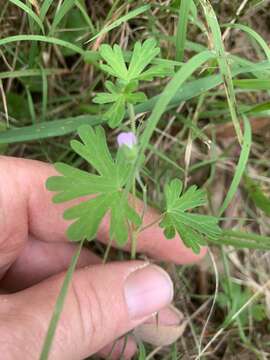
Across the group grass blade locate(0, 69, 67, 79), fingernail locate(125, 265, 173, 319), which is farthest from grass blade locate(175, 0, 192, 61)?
fingernail locate(125, 265, 173, 319)

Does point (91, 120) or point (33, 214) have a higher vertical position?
point (91, 120)

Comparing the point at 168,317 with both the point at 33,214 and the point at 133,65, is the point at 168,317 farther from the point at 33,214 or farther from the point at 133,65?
the point at 133,65

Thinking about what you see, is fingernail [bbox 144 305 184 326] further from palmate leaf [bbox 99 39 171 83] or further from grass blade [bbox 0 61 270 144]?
palmate leaf [bbox 99 39 171 83]

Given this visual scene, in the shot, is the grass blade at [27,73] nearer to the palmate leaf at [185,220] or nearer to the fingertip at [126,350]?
the palmate leaf at [185,220]

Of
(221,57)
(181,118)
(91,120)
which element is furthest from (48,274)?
(221,57)

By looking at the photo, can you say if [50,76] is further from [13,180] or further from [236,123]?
[236,123]

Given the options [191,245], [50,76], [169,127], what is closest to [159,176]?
[169,127]

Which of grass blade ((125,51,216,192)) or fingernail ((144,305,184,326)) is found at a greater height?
grass blade ((125,51,216,192))

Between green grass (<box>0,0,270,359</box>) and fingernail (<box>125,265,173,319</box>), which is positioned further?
green grass (<box>0,0,270,359</box>)

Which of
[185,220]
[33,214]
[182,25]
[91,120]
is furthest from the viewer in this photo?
[33,214]
